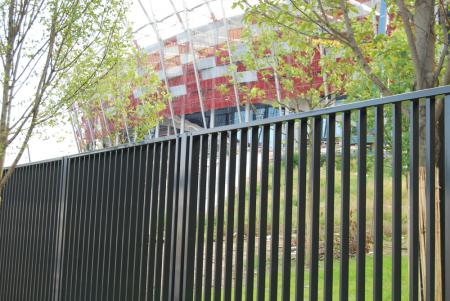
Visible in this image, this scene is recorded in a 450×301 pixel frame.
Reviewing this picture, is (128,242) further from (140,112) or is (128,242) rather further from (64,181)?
(140,112)

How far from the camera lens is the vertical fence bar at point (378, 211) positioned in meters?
2.14

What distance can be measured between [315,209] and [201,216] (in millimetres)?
947

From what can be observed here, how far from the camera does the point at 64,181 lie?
5105 millimetres

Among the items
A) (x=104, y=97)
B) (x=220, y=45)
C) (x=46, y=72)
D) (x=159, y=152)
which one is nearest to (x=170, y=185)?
(x=159, y=152)

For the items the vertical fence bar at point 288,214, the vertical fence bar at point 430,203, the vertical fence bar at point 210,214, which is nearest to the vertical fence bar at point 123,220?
the vertical fence bar at point 210,214

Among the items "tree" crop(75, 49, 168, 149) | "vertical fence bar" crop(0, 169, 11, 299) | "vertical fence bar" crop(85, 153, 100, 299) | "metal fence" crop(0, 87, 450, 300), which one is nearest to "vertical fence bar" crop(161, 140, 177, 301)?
"metal fence" crop(0, 87, 450, 300)

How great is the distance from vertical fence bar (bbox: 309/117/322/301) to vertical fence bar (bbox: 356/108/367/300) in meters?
0.23

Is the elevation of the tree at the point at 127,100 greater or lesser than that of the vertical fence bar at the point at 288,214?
greater

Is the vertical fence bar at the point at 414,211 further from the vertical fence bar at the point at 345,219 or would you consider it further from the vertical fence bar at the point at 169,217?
the vertical fence bar at the point at 169,217

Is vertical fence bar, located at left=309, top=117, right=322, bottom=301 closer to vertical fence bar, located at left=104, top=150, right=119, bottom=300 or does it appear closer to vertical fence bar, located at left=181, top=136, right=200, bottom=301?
vertical fence bar, located at left=181, top=136, right=200, bottom=301

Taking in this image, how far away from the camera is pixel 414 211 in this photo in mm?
2049

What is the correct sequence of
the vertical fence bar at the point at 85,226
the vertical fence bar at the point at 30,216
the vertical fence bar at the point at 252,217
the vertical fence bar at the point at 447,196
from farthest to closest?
1. the vertical fence bar at the point at 30,216
2. the vertical fence bar at the point at 85,226
3. the vertical fence bar at the point at 252,217
4. the vertical fence bar at the point at 447,196

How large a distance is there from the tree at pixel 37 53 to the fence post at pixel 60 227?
3.72 feet

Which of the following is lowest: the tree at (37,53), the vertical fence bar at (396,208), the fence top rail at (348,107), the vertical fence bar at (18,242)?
the vertical fence bar at (18,242)
